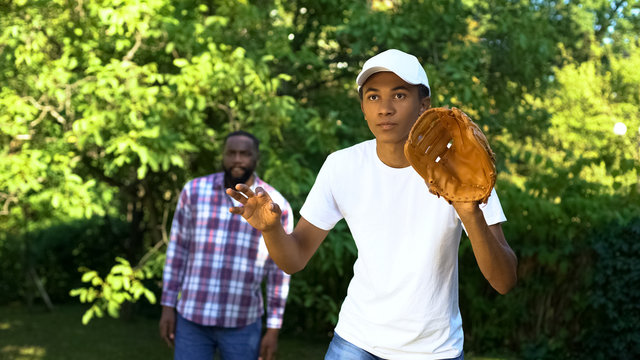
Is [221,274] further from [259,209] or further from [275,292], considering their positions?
[259,209]

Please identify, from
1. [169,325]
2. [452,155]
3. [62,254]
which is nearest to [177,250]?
[169,325]

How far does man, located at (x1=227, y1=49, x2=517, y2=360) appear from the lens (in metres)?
2.18

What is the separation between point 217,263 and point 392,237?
1.89 metres

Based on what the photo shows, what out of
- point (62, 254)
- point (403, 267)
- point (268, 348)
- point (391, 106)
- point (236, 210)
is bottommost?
point (62, 254)

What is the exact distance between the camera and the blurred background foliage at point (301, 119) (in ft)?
18.3

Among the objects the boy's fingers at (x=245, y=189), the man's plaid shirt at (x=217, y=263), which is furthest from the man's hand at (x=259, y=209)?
the man's plaid shirt at (x=217, y=263)

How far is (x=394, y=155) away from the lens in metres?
2.33

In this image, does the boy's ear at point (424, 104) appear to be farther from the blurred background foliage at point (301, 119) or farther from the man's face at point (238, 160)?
the blurred background foliage at point (301, 119)

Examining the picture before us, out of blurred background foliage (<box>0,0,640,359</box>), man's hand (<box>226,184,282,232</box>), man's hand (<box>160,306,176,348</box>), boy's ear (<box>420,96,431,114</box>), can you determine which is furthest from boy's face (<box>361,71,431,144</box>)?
blurred background foliage (<box>0,0,640,359</box>)

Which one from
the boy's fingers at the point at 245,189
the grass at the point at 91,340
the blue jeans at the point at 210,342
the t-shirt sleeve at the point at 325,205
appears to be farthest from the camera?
the grass at the point at 91,340

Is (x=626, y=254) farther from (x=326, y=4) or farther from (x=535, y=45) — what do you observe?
(x=326, y=4)

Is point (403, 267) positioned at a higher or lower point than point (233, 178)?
lower

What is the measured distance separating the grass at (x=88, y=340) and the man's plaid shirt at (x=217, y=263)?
4.57m

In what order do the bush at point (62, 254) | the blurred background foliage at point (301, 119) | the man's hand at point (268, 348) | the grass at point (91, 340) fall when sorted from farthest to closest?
1. the bush at point (62, 254)
2. the grass at point (91, 340)
3. the blurred background foliage at point (301, 119)
4. the man's hand at point (268, 348)
